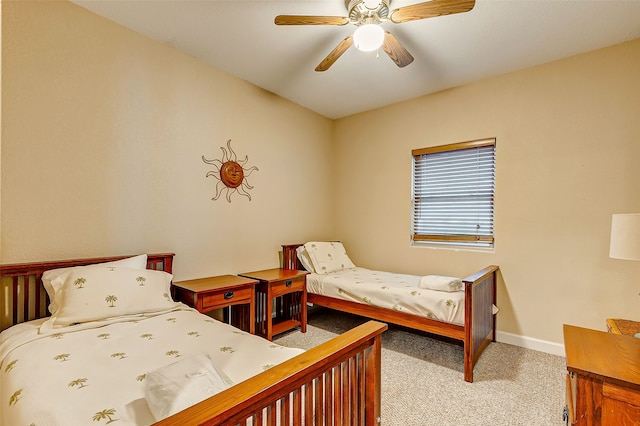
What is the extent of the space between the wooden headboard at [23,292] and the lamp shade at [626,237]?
3229 mm

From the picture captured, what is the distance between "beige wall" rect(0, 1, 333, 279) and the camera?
2016 mm

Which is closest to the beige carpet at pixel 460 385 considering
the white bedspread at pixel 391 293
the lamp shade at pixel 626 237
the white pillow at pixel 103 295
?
the white bedspread at pixel 391 293

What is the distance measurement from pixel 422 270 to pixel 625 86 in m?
2.37

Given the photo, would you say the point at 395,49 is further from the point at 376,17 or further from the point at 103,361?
the point at 103,361

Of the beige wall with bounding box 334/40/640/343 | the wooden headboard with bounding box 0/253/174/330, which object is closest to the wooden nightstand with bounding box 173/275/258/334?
the wooden headboard with bounding box 0/253/174/330

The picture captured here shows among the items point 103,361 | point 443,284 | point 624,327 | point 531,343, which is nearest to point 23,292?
→ point 103,361

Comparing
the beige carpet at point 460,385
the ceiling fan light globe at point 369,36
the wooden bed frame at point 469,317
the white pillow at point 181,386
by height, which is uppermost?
the ceiling fan light globe at point 369,36

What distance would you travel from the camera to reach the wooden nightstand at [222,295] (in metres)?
2.47

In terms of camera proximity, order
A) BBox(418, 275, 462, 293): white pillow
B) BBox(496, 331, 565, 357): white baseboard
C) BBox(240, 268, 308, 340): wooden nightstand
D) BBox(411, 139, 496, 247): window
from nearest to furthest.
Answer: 1. BBox(418, 275, 462, 293): white pillow
2. BBox(496, 331, 565, 357): white baseboard
3. BBox(240, 268, 308, 340): wooden nightstand
4. BBox(411, 139, 496, 247): window

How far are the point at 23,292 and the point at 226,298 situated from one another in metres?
1.28

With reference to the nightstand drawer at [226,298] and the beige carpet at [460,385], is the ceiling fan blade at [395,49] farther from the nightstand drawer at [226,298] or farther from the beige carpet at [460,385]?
the beige carpet at [460,385]

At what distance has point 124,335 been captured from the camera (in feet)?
5.69

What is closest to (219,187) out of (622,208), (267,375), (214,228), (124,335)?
(214,228)

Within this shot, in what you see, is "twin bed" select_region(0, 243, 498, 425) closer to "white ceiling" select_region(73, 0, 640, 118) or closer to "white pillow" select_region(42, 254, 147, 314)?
"white pillow" select_region(42, 254, 147, 314)
